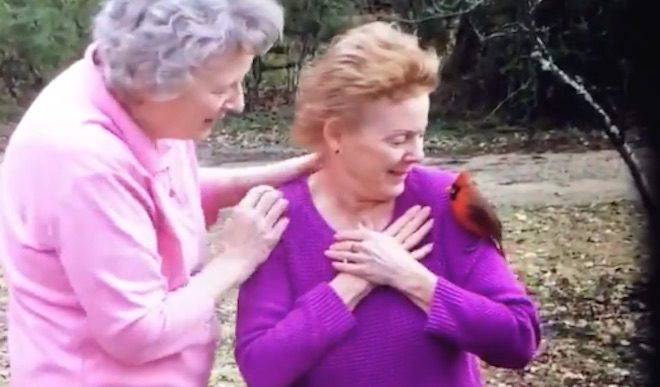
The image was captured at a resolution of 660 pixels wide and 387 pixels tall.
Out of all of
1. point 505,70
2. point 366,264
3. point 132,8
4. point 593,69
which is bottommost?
point 505,70

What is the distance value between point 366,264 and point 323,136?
0.15m

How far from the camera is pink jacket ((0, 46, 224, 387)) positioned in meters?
1.12

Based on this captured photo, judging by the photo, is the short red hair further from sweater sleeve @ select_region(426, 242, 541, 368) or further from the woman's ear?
sweater sleeve @ select_region(426, 242, 541, 368)

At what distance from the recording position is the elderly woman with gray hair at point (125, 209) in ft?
3.66

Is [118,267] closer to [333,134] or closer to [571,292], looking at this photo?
[333,134]

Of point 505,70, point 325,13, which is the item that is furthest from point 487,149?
point 325,13

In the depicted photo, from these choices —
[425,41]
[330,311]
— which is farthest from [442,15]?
[330,311]

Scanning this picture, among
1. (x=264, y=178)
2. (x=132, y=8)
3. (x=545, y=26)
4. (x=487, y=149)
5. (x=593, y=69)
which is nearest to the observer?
(x=132, y=8)

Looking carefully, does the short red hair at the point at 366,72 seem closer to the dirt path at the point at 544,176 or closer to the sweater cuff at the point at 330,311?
the sweater cuff at the point at 330,311

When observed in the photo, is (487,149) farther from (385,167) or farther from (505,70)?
(385,167)

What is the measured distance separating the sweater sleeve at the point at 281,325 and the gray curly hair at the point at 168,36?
0.77 feet

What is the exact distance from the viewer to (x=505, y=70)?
4609 mm

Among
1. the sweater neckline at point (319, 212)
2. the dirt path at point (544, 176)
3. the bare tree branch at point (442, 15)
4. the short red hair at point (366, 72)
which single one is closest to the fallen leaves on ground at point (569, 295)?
the dirt path at point (544, 176)

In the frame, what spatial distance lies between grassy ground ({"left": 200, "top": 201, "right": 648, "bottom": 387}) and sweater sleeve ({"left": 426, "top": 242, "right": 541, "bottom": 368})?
43.9 inches
